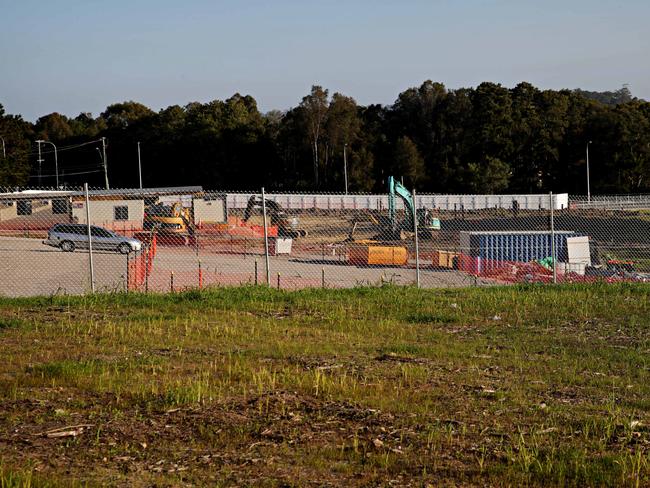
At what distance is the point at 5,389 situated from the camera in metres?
7.35

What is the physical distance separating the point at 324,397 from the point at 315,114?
240ft

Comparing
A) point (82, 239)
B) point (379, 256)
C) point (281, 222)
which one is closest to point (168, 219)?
point (281, 222)

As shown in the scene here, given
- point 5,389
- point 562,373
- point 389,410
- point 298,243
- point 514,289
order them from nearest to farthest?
point 389,410 → point 5,389 → point 562,373 → point 514,289 → point 298,243

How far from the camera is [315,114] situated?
259 feet

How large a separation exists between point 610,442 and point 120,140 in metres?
86.6

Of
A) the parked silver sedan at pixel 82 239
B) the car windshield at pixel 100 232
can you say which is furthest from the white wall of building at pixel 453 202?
the parked silver sedan at pixel 82 239

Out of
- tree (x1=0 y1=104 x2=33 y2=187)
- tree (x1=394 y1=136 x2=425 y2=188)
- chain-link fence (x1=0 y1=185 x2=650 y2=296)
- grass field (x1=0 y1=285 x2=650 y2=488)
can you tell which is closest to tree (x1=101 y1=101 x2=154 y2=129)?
tree (x1=0 y1=104 x2=33 y2=187)

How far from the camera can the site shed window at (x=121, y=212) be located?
129ft

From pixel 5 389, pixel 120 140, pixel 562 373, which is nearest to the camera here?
pixel 5 389

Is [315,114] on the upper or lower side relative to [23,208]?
upper

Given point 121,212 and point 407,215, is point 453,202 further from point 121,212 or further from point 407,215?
point 121,212

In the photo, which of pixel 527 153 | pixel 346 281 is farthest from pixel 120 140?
pixel 346 281

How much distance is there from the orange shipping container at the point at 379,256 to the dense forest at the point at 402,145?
45.5 m

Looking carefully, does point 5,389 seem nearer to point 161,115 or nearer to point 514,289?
point 514,289
